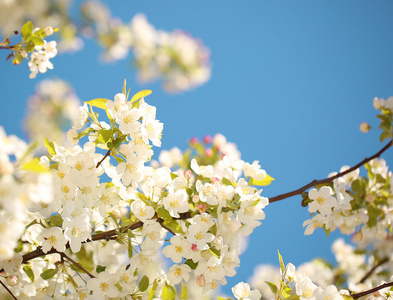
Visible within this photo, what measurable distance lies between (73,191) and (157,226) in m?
0.24

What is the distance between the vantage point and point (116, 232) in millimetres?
1004

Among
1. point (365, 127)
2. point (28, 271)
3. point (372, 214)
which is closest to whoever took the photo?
point (28, 271)

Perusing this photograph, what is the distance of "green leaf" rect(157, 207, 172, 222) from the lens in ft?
3.22

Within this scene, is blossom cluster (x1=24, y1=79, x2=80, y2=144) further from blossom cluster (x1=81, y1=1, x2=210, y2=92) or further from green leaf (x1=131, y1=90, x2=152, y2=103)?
green leaf (x1=131, y1=90, x2=152, y2=103)

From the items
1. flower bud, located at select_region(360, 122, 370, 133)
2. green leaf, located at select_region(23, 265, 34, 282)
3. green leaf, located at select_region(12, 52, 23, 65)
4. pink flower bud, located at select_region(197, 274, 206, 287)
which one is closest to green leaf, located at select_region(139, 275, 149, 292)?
pink flower bud, located at select_region(197, 274, 206, 287)

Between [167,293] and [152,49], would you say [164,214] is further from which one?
[152,49]

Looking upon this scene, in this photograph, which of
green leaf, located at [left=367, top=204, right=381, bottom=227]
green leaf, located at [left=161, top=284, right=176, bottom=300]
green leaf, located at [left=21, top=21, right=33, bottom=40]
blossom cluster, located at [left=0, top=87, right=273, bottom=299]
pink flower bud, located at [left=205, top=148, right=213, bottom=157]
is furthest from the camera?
pink flower bud, located at [left=205, top=148, right=213, bottom=157]

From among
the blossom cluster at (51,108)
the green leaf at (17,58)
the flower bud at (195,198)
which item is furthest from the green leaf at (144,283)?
the blossom cluster at (51,108)

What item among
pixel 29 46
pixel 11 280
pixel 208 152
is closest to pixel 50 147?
pixel 11 280

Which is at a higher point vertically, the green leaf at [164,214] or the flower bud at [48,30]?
the flower bud at [48,30]

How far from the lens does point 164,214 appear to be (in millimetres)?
980

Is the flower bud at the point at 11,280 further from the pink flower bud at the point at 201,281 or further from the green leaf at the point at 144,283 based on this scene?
the pink flower bud at the point at 201,281

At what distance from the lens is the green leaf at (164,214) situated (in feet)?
3.22

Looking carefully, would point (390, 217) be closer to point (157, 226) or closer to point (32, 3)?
point (157, 226)
